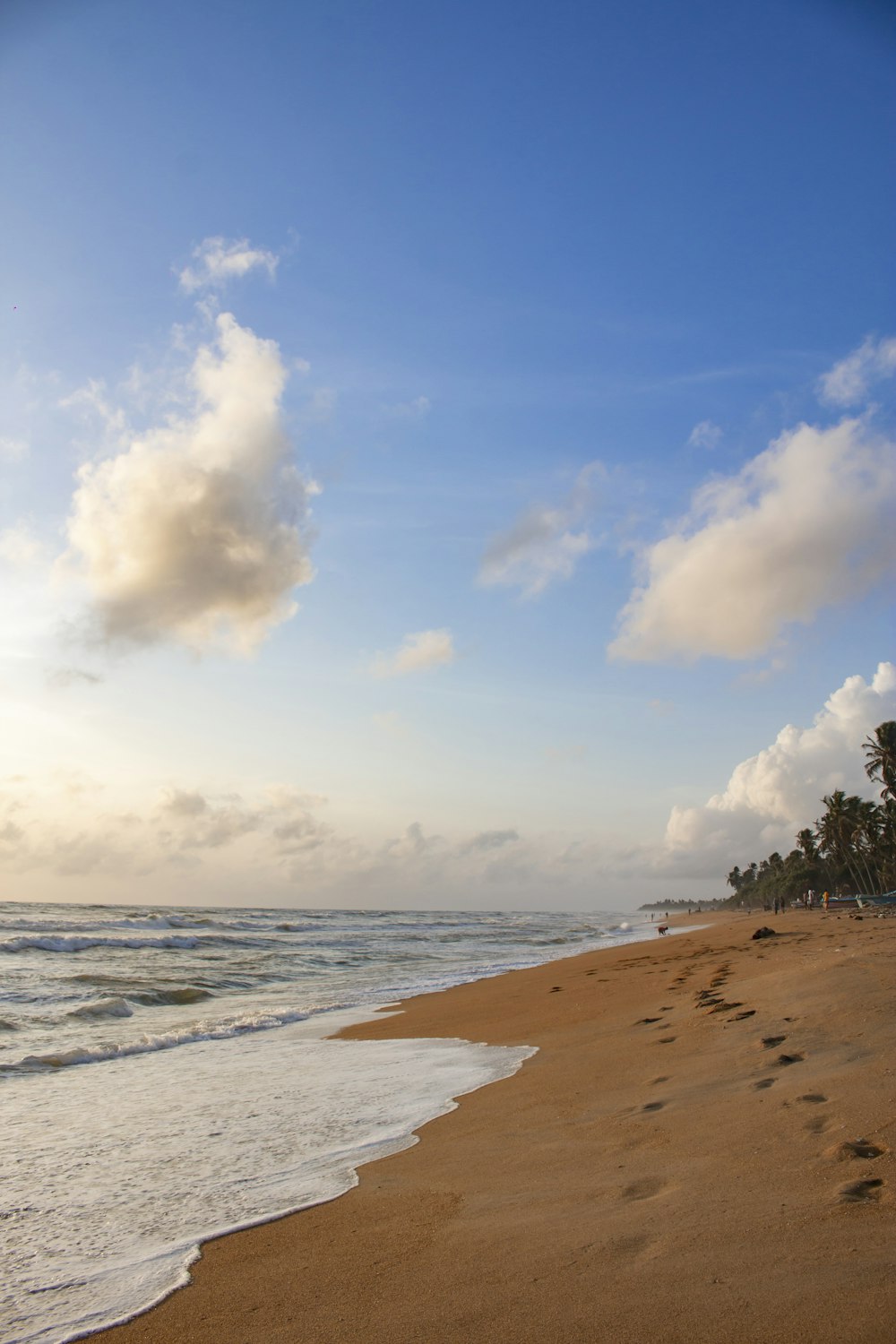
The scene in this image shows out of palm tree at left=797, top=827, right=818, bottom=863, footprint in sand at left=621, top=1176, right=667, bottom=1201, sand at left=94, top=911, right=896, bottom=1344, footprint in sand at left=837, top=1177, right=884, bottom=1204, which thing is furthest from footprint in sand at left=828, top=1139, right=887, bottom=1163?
palm tree at left=797, top=827, right=818, bottom=863

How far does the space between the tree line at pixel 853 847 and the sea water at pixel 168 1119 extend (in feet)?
189

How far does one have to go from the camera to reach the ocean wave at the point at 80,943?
3744 cm

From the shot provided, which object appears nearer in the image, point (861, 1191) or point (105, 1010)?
point (861, 1191)

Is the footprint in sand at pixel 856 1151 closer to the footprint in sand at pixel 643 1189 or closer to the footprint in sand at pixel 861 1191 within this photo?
the footprint in sand at pixel 861 1191

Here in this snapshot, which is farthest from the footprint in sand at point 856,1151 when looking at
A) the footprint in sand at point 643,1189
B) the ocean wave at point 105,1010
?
the ocean wave at point 105,1010

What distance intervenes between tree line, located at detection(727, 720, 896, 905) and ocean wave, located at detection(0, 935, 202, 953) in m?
54.5

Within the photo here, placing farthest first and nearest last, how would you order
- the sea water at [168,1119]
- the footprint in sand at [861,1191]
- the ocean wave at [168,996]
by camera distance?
the ocean wave at [168,996] < the sea water at [168,1119] < the footprint in sand at [861,1191]

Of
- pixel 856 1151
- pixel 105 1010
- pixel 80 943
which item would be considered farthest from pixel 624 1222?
pixel 80 943

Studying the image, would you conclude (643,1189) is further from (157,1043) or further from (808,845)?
(808,845)

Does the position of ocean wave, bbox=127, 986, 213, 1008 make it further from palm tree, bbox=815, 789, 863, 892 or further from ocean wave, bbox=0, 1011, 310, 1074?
palm tree, bbox=815, 789, 863, 892

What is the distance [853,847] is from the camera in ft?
275

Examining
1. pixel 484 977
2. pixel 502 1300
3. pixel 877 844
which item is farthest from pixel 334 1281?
pixel 877 844

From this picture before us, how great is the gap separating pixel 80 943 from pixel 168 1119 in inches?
1422

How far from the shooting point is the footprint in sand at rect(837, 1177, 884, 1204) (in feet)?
13.5
